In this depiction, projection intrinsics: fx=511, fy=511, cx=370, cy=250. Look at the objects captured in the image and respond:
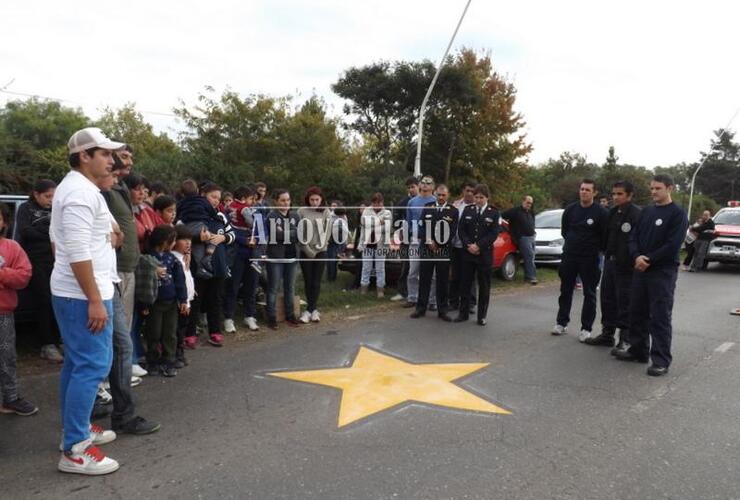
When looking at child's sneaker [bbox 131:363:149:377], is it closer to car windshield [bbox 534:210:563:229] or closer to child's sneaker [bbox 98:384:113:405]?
child's sneaker [bbox 98:384:113:405]

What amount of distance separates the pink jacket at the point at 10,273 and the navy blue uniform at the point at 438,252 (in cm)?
493

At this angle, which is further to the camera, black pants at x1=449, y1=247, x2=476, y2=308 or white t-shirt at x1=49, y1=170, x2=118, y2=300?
black pants at x1=449, y1=247, x2=476, y2=308

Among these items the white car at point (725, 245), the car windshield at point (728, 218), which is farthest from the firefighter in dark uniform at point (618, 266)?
the car windshield at point (728, 218)

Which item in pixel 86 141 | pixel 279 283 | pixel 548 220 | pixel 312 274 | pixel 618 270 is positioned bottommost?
pixel 279 283

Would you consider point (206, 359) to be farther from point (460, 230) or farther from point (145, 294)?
point (460, 230)

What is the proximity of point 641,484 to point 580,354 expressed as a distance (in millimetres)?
2880

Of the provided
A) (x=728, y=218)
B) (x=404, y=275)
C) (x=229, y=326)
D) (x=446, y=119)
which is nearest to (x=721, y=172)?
(x=446, y=119)

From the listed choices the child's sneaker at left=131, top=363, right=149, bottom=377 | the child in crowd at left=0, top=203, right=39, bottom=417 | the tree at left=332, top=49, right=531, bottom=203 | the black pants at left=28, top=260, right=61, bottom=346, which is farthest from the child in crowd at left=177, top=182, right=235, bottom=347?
the tree at left=332, top=49, right=531, bottom=203

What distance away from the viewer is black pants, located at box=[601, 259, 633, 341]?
234 inches

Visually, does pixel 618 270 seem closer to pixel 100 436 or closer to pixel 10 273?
pixel 100 436

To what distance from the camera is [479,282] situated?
7277 millimetres

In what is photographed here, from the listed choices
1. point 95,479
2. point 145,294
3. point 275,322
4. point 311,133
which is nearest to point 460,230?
point 275,322

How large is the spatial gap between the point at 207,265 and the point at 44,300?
62.8 inches

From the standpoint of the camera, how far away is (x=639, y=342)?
5500 mm
